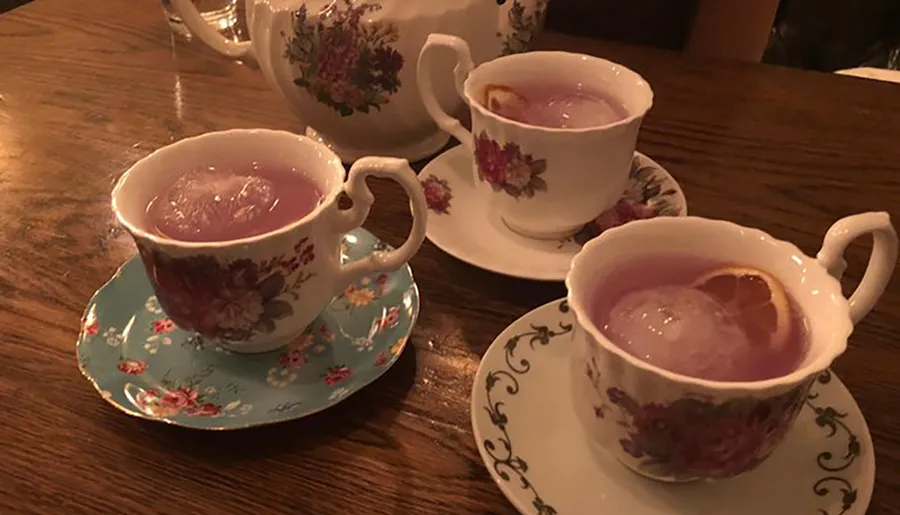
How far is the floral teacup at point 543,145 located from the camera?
719 millimetres

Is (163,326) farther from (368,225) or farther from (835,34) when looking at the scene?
(835,34)

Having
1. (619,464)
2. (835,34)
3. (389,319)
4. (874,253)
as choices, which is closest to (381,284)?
(389,319)

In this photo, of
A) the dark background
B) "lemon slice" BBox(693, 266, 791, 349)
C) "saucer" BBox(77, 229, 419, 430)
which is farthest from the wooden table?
the dark background

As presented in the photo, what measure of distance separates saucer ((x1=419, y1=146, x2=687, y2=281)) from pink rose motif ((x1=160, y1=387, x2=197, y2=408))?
0.82 feet

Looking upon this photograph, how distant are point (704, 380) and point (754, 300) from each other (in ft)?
0.35

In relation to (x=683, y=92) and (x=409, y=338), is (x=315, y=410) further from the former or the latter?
(x=683, y=92)

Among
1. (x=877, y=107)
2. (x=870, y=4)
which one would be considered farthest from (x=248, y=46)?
(x=870, y=4)

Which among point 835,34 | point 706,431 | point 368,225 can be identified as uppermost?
point 706,431

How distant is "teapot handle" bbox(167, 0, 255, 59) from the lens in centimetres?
86

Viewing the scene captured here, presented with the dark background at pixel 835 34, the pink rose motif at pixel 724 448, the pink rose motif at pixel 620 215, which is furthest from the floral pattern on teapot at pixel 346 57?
the dark background at pixel 835 34

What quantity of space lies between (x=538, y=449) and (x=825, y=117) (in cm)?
65

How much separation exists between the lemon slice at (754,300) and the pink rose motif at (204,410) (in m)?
0.33

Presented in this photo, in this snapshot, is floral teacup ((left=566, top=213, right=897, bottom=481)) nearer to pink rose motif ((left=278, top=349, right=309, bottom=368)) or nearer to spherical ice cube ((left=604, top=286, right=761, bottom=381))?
spherical ice cube ((left=604, top=286, right=761, bottom=381))

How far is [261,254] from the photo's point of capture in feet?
1.86
